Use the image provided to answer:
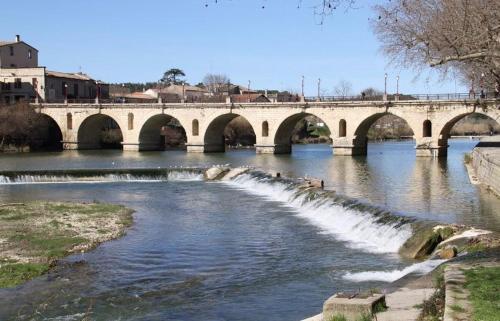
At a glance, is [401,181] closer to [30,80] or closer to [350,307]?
[350,307]

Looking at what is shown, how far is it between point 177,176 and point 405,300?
34065mm

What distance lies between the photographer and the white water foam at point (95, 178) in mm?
42469

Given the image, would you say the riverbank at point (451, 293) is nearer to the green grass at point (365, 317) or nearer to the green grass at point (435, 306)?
the green grass at point (435, 306)

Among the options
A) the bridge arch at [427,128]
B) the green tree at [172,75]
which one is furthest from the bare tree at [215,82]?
the bridge arch at [427,128]

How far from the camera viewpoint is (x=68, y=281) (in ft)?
52.1

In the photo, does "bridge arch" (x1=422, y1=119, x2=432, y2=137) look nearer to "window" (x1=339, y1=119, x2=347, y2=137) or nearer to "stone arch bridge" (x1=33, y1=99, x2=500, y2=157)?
"stone arch bridge" (x1=33, y1=99, x2=500, y2=157)

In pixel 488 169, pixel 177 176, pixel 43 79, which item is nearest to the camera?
pixel 488 169

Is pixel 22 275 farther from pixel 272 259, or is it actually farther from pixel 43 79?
pixel 43 79

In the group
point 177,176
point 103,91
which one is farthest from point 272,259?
point 103,91

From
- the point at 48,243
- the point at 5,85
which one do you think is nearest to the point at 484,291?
the point at 48,243

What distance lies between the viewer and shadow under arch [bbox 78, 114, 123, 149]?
83.0 meters

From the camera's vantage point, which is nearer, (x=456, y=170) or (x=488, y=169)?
(x=488, y=169)

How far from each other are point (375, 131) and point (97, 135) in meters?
51.3

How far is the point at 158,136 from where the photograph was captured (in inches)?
3319
